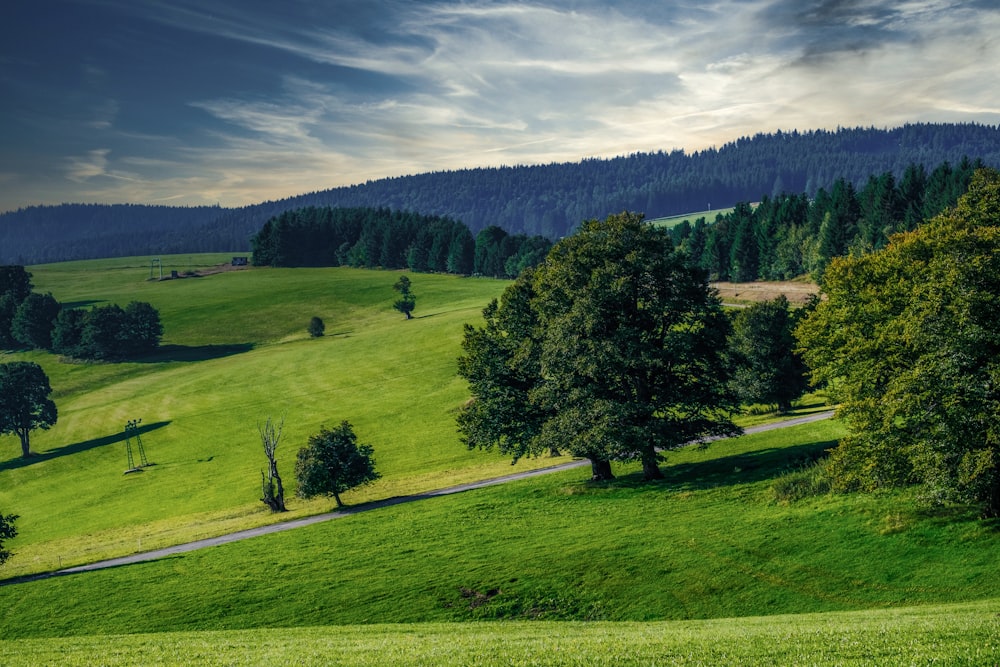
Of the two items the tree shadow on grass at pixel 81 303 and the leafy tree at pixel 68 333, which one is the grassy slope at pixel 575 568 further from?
the tree shadow on grass at pixel 81 303

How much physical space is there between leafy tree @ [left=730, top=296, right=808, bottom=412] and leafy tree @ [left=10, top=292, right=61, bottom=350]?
497 ft

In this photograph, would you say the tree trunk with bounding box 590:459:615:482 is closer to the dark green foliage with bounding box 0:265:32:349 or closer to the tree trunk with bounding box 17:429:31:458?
the tree trunk with bounding box 17:429:31:458

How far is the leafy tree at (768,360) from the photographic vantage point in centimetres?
7225

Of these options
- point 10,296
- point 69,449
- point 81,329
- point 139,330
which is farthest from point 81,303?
point 69,449

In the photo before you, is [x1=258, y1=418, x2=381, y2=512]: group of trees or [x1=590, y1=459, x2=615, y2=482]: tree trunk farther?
[x1=258, y1=418, x2=381, y2=512]: group of trees

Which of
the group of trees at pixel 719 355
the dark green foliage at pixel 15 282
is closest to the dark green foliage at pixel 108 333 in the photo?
the dark green foliage at pixel 15 282

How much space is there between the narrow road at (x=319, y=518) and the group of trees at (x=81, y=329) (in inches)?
4396

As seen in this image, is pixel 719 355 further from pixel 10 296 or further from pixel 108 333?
pixel 10 296

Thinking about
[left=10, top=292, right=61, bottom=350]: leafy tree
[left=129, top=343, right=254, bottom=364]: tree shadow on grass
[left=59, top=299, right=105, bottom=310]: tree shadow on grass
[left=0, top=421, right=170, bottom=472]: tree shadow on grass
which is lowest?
[left=0, top=421, right=170, bottom=472]: tree shadow on grass

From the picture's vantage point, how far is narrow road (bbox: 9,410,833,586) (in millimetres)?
47781

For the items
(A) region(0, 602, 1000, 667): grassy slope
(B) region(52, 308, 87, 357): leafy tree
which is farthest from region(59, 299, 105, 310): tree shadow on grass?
(A) region(0, 602, 1000, 667): grassy slope

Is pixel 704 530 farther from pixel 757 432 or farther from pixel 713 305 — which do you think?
pixel 757 432

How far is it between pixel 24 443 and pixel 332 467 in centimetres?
7175

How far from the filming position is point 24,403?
342 feet
